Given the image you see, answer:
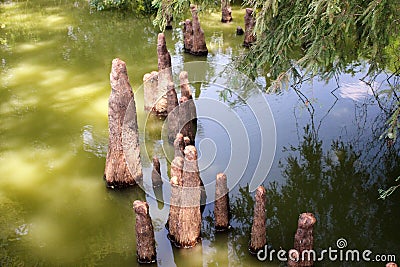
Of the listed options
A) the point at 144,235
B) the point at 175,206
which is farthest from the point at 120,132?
the point at 144,235

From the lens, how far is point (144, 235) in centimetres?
592

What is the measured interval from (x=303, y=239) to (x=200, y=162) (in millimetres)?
2931

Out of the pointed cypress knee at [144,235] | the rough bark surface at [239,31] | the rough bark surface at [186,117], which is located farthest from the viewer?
the rough bark surface at [239,31]

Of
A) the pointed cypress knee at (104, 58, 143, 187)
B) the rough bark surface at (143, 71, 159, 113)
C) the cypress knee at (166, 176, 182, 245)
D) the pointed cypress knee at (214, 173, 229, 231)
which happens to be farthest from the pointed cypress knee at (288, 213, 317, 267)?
the rough bark surface at (143, 71, 159, 113)

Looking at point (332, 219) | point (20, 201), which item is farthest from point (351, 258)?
point (20, 201)

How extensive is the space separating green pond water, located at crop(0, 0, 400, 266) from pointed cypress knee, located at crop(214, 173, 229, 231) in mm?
136

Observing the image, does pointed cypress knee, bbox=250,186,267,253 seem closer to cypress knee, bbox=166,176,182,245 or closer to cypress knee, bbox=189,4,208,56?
cypress knee, bbox=166,176,182,245

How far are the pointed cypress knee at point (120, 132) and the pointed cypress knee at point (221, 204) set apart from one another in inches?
63.3

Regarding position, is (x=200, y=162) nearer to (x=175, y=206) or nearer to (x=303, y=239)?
(x=175, y=206)

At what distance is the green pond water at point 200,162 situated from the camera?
6566 mm

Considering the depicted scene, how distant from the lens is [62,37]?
13625 mm

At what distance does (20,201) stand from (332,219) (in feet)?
15.1

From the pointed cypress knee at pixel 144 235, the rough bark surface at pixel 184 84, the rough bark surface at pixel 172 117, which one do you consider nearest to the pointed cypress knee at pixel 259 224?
the pointed cypress knee at pixel 144 235

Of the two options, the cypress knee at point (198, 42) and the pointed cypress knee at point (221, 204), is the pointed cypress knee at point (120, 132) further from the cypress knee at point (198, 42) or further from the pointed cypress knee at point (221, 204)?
the cypress knee at point (198, 42)
